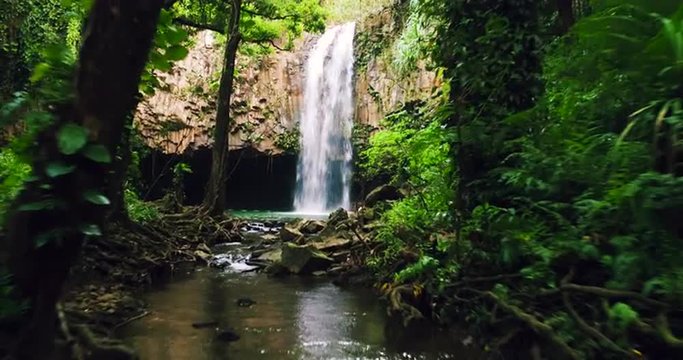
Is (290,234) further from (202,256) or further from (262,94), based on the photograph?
(262,94)

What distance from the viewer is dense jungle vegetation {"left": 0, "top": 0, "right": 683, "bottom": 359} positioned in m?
1.84

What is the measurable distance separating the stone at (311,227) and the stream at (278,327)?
3.14m

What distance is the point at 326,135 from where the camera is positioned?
18.6m

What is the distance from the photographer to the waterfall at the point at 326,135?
18281 millimetres

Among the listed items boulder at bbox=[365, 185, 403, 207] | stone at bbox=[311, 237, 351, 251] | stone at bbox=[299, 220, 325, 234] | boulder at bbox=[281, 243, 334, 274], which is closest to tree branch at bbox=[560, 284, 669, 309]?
boulder at bbox=[281, 243, 334, 274]

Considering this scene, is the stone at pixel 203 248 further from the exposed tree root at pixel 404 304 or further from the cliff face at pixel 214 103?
the cliff face at pixel 214 103

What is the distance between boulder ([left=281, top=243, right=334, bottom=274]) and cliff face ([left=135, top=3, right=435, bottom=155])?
9.20 metres

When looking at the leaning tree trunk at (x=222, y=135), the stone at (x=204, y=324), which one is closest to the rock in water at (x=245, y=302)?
the stone at (x=204, y=324)

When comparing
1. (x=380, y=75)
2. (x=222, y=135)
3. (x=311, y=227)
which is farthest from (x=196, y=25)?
(x=380, y=75)

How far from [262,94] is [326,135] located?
2.58m

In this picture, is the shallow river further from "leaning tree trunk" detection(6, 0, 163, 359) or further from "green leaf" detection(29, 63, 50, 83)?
"green leaf" detection(29, 63, 50, 83)

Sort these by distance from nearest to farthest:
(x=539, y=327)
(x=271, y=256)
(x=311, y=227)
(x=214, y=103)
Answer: (x=539, y=327) < (x=271, y=256) < (x=311, y=227) < (x=214, y=103)

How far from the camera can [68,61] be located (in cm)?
192

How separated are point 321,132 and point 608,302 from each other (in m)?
16.1
